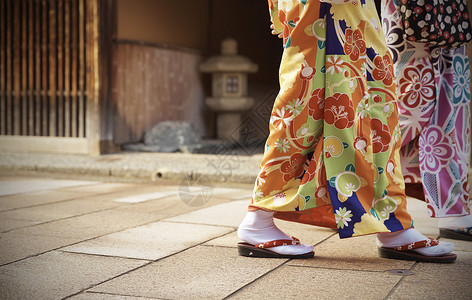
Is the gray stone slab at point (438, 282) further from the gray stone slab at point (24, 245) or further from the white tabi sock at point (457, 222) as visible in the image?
the gray stone slab at point (24, 245)

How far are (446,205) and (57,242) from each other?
1793mm

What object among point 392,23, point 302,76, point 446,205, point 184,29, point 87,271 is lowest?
point 87,271

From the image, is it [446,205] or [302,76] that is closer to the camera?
[302,76]

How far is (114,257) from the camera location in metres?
2.50

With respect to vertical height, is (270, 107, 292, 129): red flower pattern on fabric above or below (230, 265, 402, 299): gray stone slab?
above

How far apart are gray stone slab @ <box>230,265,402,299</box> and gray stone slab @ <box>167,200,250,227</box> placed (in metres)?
1.04

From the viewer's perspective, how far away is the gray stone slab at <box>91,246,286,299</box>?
202 cm

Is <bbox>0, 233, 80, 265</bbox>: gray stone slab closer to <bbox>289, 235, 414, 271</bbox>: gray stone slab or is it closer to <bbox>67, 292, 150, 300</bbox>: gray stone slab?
<bbox>67, 292, 150, 300</bbox>: gray stone slab

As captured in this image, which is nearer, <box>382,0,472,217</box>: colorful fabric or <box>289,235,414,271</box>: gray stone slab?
<box>289,235,414,271</box>: gray stone slab

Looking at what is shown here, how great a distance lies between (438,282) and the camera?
212 cm

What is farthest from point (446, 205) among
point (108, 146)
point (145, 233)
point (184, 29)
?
point (184, 29)

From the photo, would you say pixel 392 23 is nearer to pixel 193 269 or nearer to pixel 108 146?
pixel 193 269

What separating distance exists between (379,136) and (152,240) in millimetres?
1158

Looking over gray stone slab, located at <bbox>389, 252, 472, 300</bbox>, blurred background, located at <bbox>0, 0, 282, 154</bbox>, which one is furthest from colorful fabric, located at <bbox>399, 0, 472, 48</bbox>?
blurred background, located at <bbox>0, 0, 282, 154</bbox>
